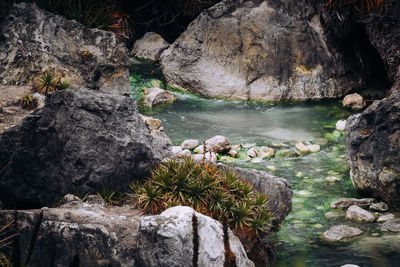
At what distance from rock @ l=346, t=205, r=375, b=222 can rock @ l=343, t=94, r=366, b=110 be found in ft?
20.3

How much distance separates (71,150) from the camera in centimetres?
569

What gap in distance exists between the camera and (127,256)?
4.79 m

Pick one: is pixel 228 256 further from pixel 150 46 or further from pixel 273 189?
pixel 150 46

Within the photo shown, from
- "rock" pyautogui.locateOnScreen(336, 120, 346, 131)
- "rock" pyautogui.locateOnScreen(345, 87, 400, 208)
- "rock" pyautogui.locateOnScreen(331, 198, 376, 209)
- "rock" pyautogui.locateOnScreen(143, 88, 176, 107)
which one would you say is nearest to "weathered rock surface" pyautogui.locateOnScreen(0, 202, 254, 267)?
"rock" pyautogui.locateOnScreen(331, 198, 376, 209)

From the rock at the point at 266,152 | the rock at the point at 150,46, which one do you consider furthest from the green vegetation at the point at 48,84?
the rock at the point at 150,46

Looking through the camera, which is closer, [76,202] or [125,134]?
[76,202]

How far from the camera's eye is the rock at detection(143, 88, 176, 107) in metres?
12.9

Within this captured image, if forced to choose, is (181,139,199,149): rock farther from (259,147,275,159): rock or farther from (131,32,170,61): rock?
(131,32,170,61): rock

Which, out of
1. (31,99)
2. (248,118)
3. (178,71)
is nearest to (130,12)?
(178,71)

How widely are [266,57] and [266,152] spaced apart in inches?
195

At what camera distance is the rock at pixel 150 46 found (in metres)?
16.1

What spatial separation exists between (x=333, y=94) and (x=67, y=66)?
7.78 m

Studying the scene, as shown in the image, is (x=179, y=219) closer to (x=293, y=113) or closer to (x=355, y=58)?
(x=293, y=113)

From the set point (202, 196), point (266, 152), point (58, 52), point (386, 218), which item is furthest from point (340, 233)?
point (58, 52)
